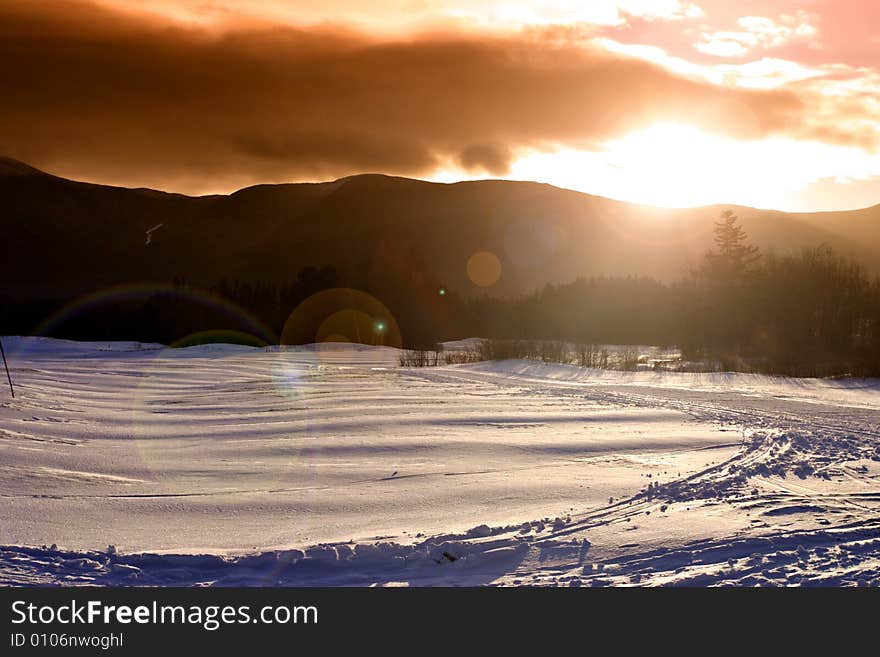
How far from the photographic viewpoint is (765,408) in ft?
41.5

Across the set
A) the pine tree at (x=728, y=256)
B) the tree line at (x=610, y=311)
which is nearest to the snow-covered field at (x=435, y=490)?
the tree line at (x=610, y=311)

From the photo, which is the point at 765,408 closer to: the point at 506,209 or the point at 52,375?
the point at 52,375

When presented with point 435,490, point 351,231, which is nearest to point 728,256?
point 435,490

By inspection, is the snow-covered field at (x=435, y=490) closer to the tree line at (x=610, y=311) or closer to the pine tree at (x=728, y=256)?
the tree line at (x=610, y=311)

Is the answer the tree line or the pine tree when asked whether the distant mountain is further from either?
the tree line

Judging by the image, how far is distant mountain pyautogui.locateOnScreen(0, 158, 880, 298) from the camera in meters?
125

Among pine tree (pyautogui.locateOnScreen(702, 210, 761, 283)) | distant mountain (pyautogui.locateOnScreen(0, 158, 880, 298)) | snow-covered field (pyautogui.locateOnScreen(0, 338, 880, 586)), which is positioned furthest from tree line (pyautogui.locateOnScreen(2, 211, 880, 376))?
distant mountain (pyautogui.locateOnScreen(0, 158, 880, 298))

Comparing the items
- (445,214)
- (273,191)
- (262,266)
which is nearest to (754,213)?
(445,214)

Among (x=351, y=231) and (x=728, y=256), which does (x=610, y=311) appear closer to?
(x=728, y=256)

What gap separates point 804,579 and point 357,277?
40944 millimetres

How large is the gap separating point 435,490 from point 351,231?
146 meters

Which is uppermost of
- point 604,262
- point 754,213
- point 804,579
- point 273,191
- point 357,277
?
point 273,191

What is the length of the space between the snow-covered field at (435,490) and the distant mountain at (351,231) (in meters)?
99.7

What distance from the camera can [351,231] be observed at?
149750mm
